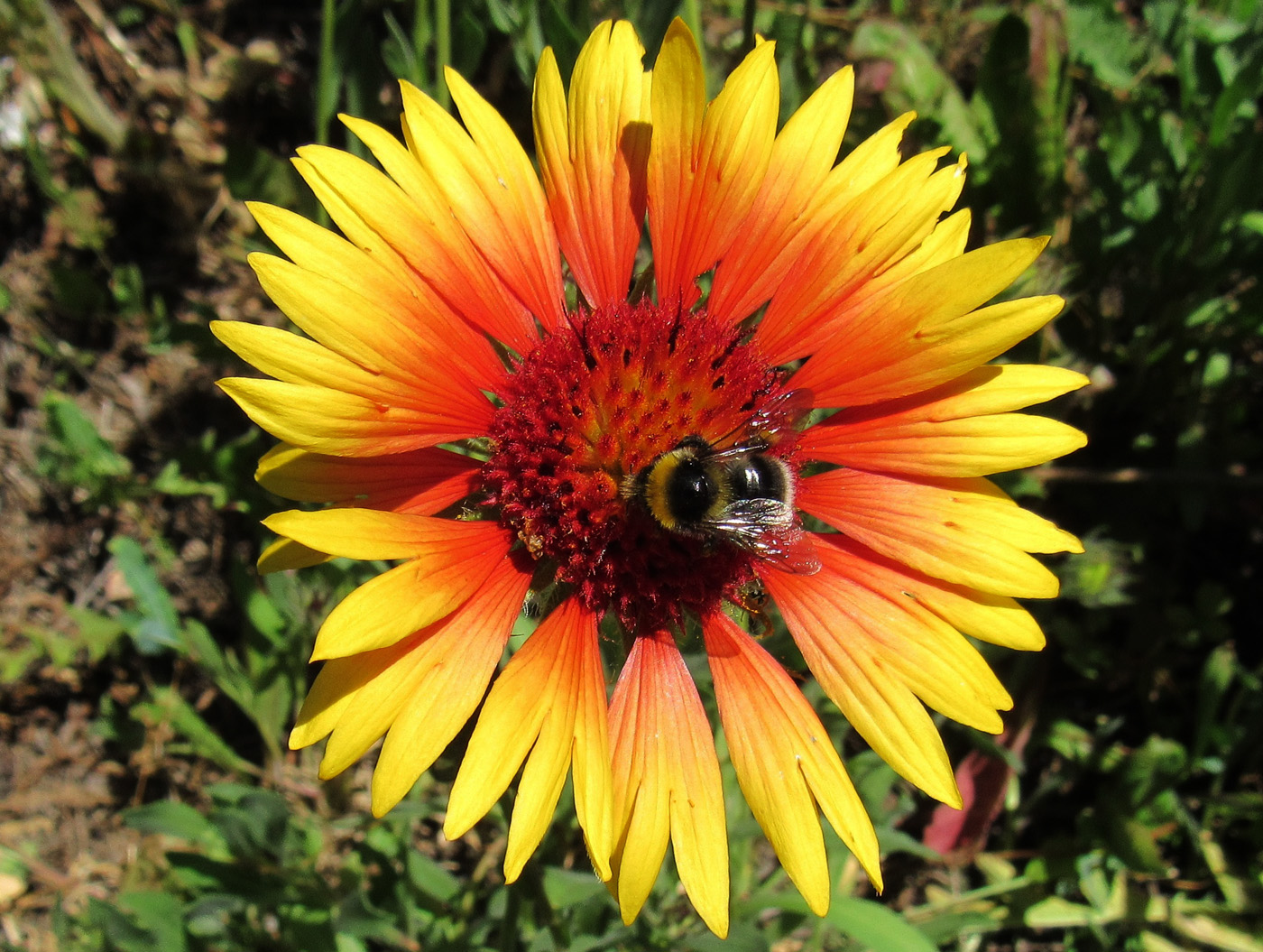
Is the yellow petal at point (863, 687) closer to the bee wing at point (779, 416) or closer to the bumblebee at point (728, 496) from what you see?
the bumblebee at point (728, 496)

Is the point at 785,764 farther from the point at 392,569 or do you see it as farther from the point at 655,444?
the point at 392,569

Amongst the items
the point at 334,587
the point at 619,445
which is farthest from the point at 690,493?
the point at 334,587

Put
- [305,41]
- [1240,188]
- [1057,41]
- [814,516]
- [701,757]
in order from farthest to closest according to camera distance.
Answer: [305,41]
[1057,41]
[1240,188]
[814,516]
[701,757]

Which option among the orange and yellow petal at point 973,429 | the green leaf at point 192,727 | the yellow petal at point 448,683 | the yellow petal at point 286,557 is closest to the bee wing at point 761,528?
the orange and yellow petal at point 973,429

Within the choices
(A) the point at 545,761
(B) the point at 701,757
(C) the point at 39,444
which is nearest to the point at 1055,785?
(B) the point at 701,757

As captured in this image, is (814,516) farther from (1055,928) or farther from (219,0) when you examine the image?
(219,0)

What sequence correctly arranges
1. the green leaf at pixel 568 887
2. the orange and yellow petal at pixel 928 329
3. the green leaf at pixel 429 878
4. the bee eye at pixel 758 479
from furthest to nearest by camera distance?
the green leaf at pixel 429 878, the green leaf at pixel 568 887, the bee eye at pixel 758 479, the orange and yellow petal at pixel 928 329

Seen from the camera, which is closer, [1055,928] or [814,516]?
[814,516]
